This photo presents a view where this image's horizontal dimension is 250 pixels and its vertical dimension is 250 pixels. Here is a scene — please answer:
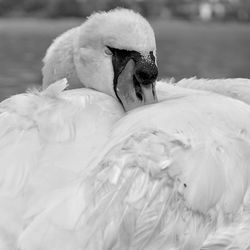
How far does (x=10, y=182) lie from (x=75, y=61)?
1.27m

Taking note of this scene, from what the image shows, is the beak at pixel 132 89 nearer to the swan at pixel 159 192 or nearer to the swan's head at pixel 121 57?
the swan's head at pixel 121 57

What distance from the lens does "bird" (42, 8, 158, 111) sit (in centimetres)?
321

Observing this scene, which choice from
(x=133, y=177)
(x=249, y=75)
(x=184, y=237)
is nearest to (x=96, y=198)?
(x=133, y=177)

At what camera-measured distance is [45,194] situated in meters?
2.53

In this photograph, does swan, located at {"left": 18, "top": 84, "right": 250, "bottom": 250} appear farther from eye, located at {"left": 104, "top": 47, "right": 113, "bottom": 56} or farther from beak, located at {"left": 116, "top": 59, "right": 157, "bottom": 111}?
eye, located at {"left": 104, "top": 47, "right": 113, "bottom": 56}

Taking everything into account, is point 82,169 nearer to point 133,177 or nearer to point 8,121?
point 133,177

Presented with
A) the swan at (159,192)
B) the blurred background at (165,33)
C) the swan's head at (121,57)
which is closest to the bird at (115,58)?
the swan's head at (121,57)

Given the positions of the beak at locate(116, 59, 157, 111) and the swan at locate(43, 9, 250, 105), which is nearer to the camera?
the beak at locate(116, 59, 157, 111)

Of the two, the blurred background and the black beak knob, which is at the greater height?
the black beak knob

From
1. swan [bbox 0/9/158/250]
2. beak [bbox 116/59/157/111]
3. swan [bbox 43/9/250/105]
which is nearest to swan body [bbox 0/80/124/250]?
swan [bbox 0/9/158/250]

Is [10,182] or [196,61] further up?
[10,182]

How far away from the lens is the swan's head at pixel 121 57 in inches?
126

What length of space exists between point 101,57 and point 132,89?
1.22 ft

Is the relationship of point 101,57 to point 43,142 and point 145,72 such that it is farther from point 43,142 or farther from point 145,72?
point 43,142
